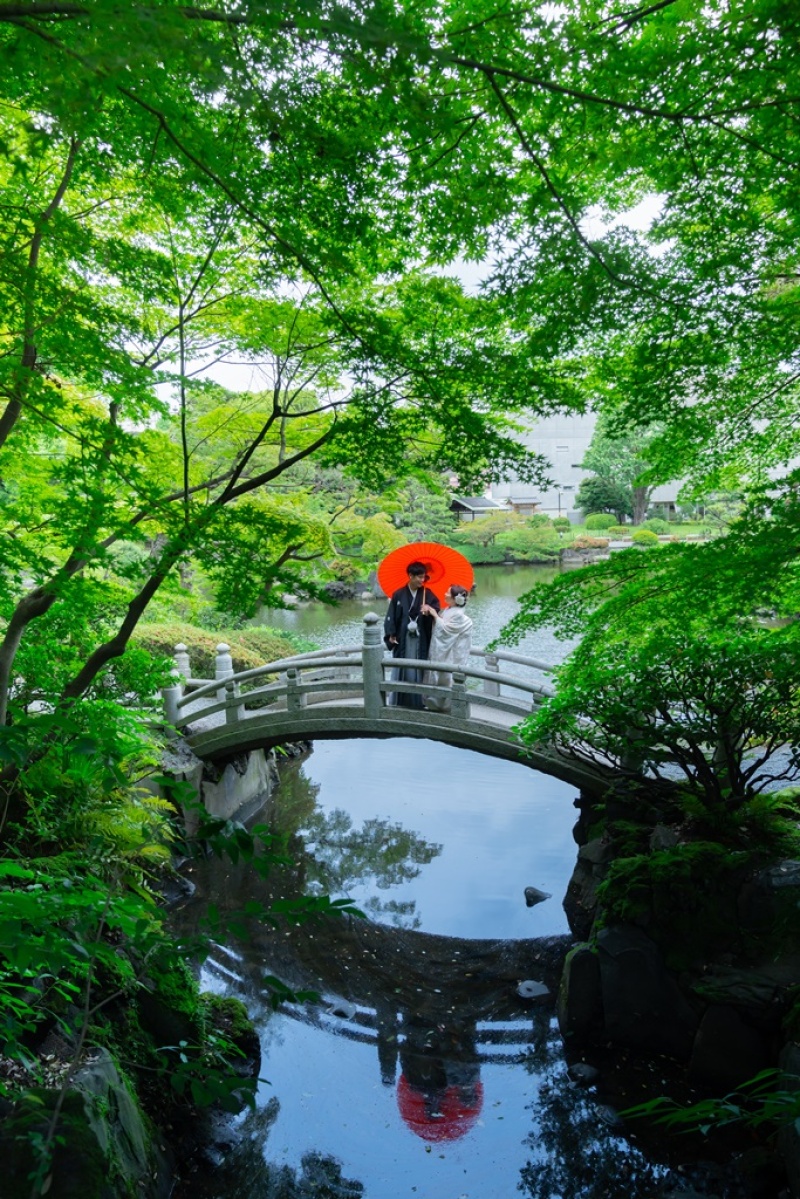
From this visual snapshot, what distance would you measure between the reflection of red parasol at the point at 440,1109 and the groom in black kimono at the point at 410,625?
4258 millimetres

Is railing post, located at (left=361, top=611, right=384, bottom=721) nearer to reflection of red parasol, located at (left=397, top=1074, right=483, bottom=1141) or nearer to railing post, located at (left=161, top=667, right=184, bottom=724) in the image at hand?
railing post, located at (left=161, top=667, right=184, bottom=724)

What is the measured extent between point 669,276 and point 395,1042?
584 cm

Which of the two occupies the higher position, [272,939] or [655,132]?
[655,132]

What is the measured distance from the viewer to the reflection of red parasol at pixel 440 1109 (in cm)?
515

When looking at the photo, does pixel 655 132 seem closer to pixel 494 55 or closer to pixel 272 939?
pixel 494 55

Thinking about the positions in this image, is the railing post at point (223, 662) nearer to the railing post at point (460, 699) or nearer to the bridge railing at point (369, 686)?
the bridge railing at point (369, 686)

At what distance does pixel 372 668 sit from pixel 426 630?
0.84 meters

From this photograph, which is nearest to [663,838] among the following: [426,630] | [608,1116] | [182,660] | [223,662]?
[608,1116]

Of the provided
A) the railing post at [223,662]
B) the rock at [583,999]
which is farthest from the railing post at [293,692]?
the rock at [583,999]

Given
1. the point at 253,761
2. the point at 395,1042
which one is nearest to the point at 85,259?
the point at 395,1042

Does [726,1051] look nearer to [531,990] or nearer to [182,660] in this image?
[531,990]

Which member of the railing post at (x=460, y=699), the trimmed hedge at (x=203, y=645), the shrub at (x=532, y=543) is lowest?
the railing post at (x=460, y=699)

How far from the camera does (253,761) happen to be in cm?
1171

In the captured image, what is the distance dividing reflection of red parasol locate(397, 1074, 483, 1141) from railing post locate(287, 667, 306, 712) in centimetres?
443
